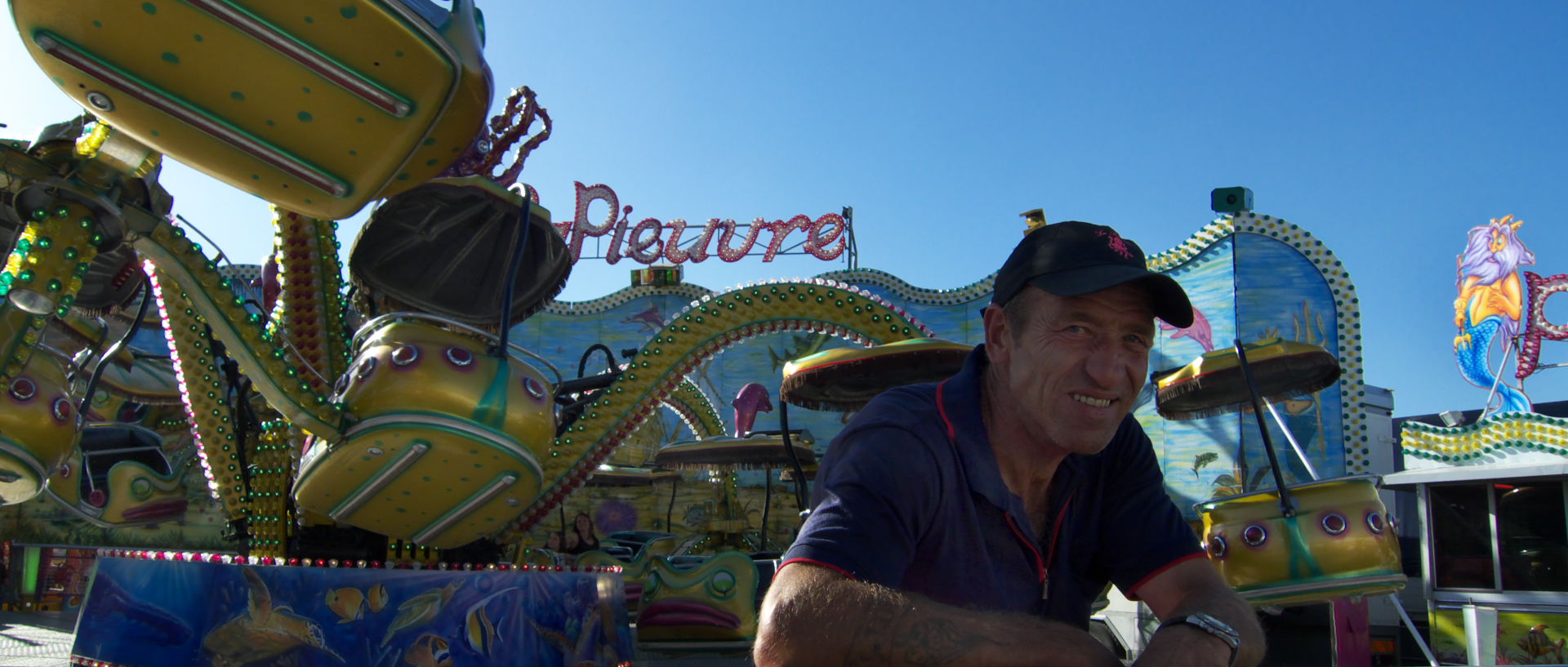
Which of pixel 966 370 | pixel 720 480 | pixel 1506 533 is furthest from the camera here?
pixel 720 480

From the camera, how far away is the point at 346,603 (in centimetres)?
415

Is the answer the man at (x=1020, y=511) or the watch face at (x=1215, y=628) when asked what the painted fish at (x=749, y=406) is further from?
the watch face at (x=1215, y=628)

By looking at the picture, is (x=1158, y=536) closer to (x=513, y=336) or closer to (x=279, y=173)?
(x=279, y=173)

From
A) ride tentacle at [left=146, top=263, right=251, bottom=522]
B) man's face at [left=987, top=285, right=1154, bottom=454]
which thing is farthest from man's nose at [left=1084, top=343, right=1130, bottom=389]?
ride tentacle at [left=146, top=263, right=251, bottom=522]

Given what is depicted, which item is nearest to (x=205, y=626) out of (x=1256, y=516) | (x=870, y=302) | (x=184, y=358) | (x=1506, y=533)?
(x=184, y=358)

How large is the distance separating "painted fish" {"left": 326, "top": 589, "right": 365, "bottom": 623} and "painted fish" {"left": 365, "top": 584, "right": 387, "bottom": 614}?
0.03 meters

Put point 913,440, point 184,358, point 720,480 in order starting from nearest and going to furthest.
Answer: point 913,440
point 184,358
point 720,480

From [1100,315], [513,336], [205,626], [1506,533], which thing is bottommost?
[205,626]

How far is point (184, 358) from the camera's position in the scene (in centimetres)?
543

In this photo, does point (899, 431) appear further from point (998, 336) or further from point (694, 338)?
point (694, 338)

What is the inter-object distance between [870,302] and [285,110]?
3.92 meters

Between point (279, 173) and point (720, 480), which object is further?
point (720, 480)

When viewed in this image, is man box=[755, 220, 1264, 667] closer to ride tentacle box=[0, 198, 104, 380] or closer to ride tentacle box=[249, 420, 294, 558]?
ride tentacle box=[0, 198, 104, 380]

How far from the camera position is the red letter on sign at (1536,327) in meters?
14.6
